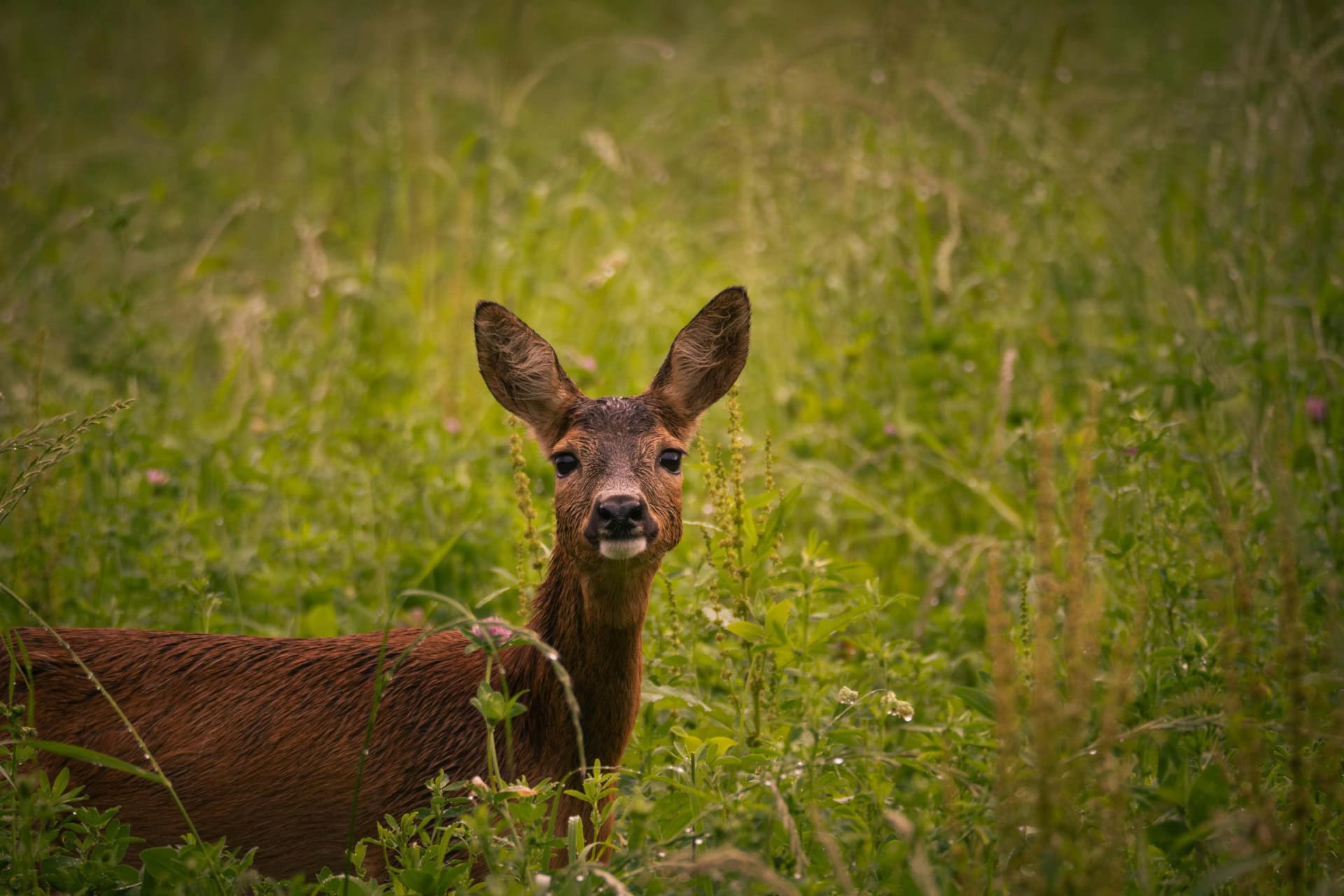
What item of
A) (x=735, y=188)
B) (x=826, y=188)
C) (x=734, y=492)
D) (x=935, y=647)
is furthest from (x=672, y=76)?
(x=734, y=492)

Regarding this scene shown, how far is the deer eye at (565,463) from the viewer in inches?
143

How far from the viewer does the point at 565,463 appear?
367cm

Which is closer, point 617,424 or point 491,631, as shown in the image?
point 491,631

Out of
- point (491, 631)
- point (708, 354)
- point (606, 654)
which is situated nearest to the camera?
point (491, 631)

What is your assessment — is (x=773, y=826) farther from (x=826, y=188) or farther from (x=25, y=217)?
(x=25, y=217)

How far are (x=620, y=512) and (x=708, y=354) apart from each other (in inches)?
34.8

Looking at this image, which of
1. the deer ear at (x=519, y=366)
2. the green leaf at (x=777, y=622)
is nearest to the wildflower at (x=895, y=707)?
the green leaf at (x=777, y=622)

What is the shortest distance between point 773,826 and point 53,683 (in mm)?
2113

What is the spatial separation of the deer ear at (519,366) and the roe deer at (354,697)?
0.56 feet

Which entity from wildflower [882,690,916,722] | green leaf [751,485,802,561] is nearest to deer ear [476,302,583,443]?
green leaf [751,485,802,561]

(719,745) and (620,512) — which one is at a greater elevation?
(620,512)

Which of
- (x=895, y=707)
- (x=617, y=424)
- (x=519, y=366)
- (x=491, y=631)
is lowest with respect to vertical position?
(x=895, y=707)

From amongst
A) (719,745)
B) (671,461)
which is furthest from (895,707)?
(671,461)

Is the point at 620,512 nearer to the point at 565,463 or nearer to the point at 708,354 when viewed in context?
the point at 565,463
